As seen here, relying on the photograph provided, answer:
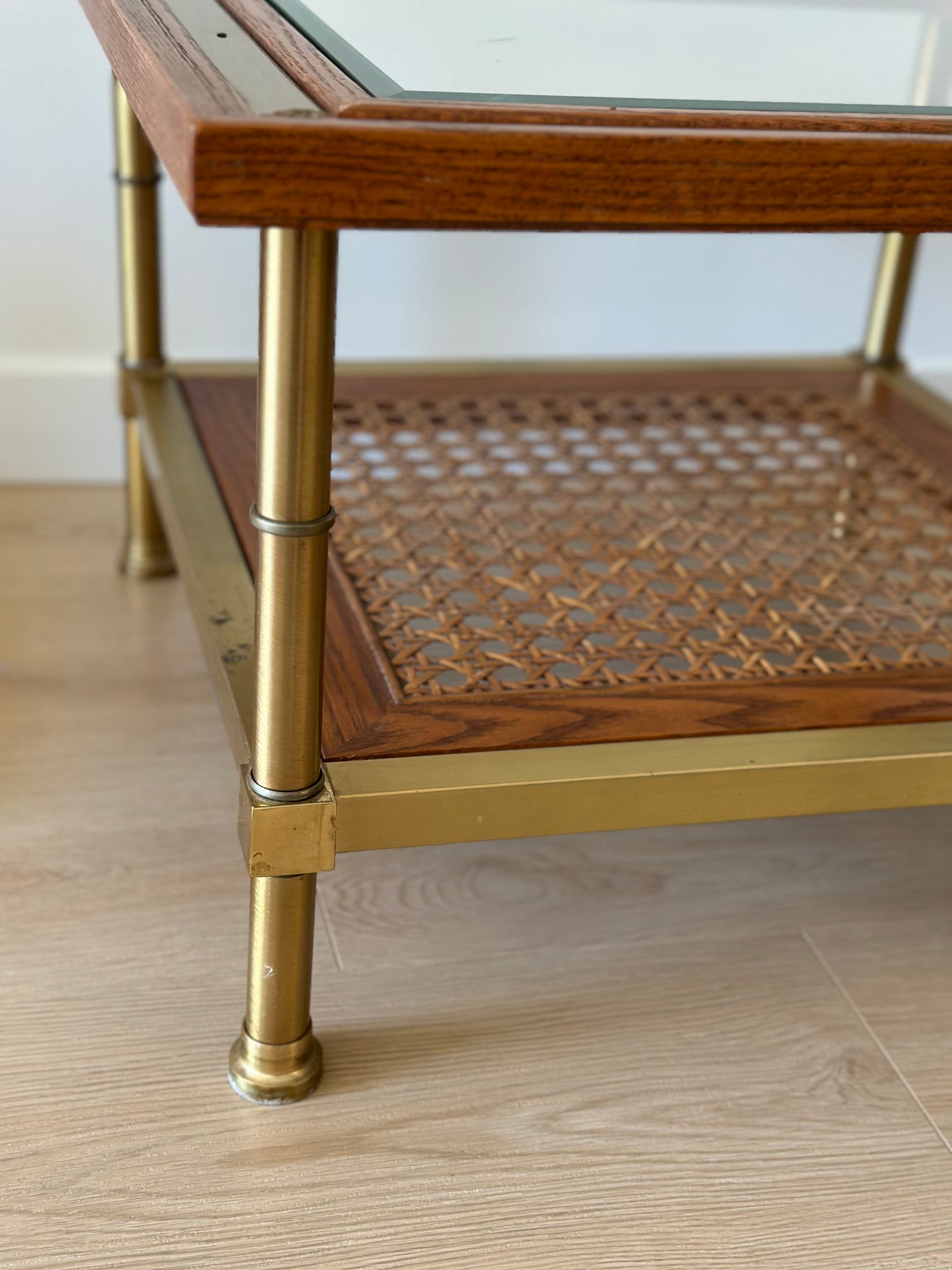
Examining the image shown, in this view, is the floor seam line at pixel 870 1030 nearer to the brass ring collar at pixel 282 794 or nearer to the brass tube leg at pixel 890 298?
the brass ring collar at pixel 282 794

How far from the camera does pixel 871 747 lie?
76cm

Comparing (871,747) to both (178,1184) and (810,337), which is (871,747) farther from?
(810,337)

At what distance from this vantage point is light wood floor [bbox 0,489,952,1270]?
69 centimetres

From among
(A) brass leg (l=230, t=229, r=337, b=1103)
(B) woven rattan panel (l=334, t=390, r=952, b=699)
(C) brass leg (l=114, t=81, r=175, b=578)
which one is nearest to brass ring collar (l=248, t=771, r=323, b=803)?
(A) brass leg (l=230, t=229, r=337, b=1103)

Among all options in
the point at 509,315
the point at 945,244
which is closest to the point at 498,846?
the point at 509,315

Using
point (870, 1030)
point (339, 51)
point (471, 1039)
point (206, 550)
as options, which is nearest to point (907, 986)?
point (870, 1030)

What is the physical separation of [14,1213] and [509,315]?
1057 millimetres

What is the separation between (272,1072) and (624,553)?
1.40 ft

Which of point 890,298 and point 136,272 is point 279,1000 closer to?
point 136,272

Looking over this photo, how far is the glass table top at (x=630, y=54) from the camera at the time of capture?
0.63m

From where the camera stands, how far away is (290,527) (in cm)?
59

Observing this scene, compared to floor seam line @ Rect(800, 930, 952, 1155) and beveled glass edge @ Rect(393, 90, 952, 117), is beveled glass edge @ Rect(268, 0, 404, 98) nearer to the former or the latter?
beveled glass edge @ Rect(393, 90, 952, 117)

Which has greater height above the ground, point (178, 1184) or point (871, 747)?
point (871, 747)

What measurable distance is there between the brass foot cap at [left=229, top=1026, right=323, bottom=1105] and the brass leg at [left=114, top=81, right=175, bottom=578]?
0.59 m
